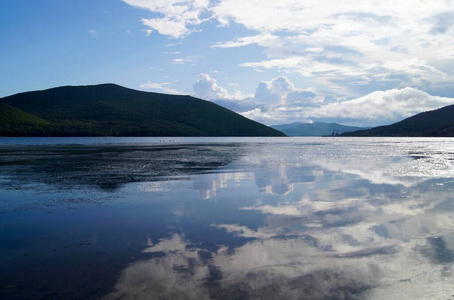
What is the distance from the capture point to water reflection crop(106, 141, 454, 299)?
885 centimetres

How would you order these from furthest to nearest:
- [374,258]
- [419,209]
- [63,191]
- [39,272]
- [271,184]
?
[271,184] < [63,191] < [419,209] < [374,258] < [39,272]

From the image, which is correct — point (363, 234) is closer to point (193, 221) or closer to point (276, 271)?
point (276, 271)

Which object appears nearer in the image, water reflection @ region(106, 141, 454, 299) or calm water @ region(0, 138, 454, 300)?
water reflection @ region(106, 141, 454, 299)

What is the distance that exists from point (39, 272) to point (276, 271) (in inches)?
270

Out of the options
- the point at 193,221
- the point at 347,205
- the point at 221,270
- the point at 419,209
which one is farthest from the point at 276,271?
the point at 419,209

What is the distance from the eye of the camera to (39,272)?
9.98 m

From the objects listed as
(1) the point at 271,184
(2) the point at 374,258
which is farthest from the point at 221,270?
(1) the point at 271,184

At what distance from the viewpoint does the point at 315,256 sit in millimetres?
11359

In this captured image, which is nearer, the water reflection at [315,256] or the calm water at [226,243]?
the water reflection at [315,256]

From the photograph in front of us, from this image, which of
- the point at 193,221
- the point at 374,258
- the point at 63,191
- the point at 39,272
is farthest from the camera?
the point at 63,191

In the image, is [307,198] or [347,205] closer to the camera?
[347,205]

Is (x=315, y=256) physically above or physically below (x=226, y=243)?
below

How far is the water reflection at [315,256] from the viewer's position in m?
8.85

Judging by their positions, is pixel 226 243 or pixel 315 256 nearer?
pixel 315 256
